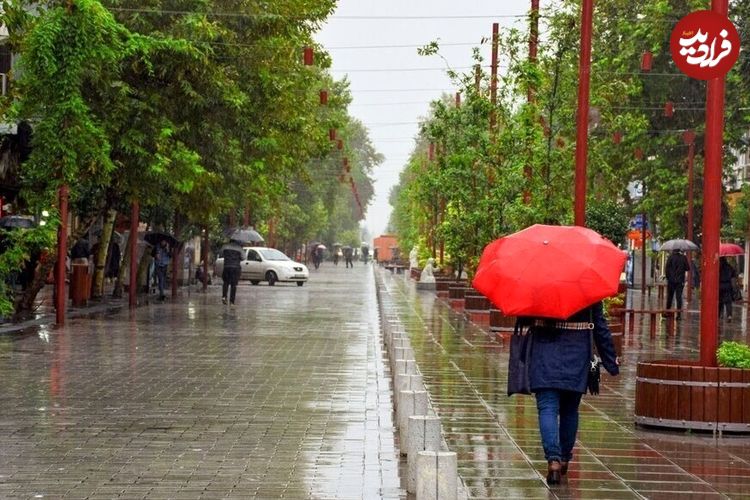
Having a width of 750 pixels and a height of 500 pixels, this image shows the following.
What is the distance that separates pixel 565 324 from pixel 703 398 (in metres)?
3.27

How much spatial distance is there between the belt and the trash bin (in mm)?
25871

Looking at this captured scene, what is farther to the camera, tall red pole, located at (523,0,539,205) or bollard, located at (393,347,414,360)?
tall red pole, located at (523,0,539,205)

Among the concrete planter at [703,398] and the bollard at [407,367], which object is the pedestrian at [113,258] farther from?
the concrete planter at [703,398]

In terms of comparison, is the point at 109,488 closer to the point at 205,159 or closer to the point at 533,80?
the point at 533,80

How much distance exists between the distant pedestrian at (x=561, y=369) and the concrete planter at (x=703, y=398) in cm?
286

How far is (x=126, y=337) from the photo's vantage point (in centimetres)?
2509

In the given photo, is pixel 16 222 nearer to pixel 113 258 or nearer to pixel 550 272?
pixel 550 272

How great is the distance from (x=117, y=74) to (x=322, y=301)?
570 inches

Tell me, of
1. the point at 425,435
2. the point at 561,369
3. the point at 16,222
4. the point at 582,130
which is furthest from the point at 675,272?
the point at 425,435

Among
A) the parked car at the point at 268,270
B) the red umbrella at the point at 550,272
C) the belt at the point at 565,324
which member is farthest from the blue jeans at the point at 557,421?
the parked car at the point at 268,270

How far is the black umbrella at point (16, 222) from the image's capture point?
2759cm

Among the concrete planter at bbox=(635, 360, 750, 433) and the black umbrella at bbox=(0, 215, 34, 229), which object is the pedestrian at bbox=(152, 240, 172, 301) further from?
the concrete planter at bbox=(635, 360, 750, 433)

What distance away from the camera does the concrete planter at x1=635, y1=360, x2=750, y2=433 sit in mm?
12906

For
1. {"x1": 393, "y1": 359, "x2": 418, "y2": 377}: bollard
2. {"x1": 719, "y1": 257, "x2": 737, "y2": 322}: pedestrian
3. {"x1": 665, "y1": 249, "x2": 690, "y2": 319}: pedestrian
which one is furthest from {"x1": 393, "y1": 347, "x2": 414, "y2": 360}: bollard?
{"x1": 665, "y1": 249, "x2": 690, "y2": 319}: pedestrian
